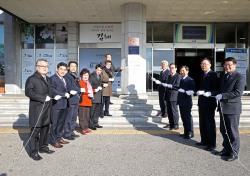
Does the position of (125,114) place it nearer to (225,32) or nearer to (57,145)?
(57,145)

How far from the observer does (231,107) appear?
5.21 meters

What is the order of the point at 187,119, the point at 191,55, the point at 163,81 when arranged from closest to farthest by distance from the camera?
1. the point at 187,119
2. the point at 163,81
3. the point at 191,55

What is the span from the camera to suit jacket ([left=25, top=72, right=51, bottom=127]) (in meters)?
5.02

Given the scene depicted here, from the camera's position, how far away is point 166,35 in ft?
49.2

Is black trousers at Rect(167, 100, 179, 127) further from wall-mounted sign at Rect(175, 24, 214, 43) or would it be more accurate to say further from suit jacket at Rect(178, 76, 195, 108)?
wall-mounted sign at Rect(175, 24, 214, 43)

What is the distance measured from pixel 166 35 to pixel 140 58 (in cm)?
439

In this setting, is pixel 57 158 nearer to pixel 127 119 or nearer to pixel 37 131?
pixel 37 131

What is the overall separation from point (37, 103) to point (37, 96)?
0.63 ft

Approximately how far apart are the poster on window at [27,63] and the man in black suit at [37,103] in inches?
420

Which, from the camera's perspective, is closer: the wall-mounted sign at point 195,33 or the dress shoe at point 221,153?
the dress shoe at point 221,153

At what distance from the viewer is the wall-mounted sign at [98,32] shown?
1477cm

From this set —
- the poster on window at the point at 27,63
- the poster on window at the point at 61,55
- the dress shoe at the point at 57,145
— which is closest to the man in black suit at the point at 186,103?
the dress shoe at the point at 57,145

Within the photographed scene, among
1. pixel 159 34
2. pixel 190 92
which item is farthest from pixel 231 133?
pixel 159 34

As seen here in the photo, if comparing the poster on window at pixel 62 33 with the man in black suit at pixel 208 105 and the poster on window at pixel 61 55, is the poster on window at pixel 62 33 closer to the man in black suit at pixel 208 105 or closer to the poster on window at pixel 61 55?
the poster on window at pixel 61 55
